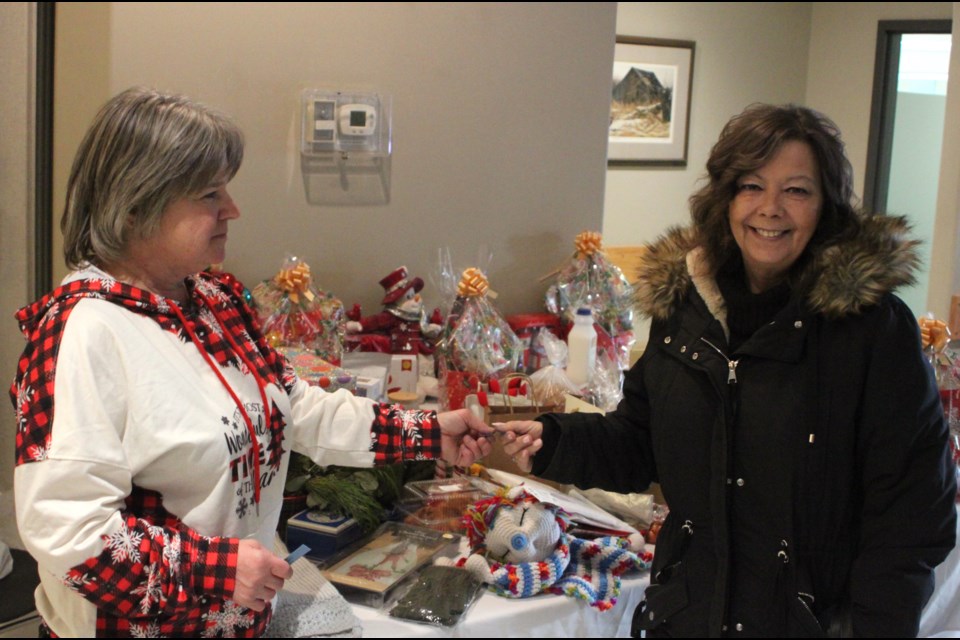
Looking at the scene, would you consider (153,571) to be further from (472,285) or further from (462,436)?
(472,285)

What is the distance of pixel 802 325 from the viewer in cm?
151

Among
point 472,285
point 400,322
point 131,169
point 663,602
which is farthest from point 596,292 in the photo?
point 131,169

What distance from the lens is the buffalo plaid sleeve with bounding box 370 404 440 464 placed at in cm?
168

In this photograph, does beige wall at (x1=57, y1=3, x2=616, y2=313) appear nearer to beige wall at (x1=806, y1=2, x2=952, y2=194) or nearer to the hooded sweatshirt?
the hooded sweatshirt

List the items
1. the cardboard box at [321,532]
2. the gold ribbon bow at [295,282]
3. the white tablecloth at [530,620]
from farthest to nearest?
1. the gold ribbon bow at [295,282]
2. the cardboard box at [321,532]
3. the white tablecloth at [530,620]

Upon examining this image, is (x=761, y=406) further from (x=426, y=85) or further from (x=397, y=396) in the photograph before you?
(x=426, y=85)

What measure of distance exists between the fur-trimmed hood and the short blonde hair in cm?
85

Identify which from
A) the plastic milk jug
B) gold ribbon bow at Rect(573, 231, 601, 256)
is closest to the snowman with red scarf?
the plastic milk jug

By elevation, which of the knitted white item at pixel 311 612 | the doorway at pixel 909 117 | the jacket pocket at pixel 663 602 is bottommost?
the knitted white item at pixel 311 612

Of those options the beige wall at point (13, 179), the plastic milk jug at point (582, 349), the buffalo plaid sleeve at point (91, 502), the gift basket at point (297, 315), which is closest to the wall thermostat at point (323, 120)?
the gift basket at point (297, 315)

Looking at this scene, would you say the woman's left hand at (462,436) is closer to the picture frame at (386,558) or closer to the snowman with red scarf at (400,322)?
the picture frame at (386,558)

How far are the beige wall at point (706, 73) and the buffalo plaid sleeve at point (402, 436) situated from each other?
3.63 meters

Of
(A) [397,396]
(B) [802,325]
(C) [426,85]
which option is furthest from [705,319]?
(C) [426,85]

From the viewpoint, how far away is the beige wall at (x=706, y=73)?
5180 millimetres
